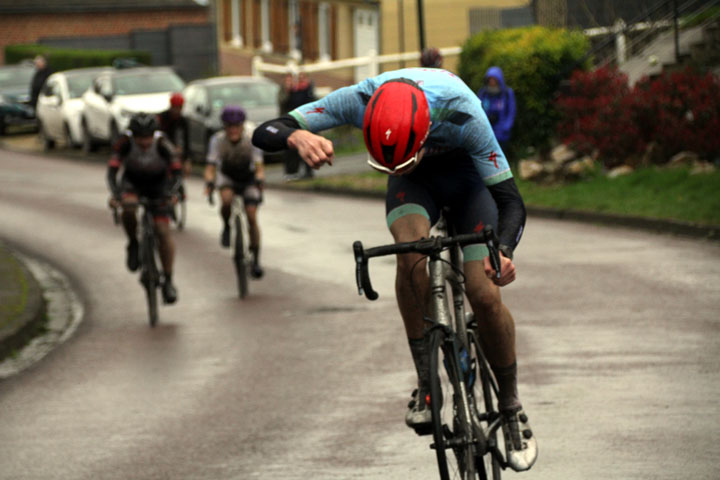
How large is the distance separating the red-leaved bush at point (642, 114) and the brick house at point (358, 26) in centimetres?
1611

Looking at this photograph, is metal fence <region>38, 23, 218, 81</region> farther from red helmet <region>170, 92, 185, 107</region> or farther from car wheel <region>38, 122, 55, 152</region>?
red helmet <region>170, 92, 185, 107</region>

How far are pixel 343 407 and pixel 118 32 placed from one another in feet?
193

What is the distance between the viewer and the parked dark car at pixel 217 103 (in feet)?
91.1

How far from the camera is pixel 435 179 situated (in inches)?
229

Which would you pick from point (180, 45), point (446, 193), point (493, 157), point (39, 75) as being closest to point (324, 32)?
point (39, 75)

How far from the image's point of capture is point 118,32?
65.1 meters

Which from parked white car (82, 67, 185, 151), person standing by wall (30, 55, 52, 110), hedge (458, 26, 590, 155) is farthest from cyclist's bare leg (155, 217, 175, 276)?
person standing by wall (30, 55, 52, 110)

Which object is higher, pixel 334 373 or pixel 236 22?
pixel 236 22

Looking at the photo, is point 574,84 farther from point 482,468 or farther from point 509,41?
point 482,468

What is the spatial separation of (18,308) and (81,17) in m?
53.6

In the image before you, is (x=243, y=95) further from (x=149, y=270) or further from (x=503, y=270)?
(x=503, y=270)

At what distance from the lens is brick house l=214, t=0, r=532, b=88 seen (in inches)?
1630

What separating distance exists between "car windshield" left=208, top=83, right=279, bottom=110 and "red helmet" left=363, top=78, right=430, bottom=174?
23120mm

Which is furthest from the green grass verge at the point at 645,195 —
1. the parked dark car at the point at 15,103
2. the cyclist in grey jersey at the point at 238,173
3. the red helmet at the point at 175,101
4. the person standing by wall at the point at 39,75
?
the parked dark car at the point at 15,103
